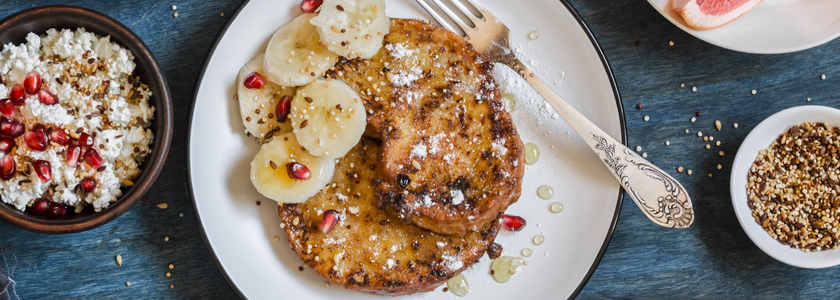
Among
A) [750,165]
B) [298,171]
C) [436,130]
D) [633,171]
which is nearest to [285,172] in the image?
[298,171]

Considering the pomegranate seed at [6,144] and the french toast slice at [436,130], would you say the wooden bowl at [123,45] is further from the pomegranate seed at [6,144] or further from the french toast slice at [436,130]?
the french toast slice at [436,130]

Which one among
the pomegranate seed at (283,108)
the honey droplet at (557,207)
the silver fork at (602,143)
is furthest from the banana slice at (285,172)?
the honey droplet at (557,207)

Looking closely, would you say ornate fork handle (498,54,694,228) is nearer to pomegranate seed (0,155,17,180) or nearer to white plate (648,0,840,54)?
white plate (648,0,840,54)

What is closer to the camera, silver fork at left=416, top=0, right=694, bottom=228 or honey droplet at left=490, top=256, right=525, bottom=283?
silver fork at left=416, top=0, right=694, bottom=228

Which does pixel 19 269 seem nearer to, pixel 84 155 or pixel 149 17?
pixel 84 155

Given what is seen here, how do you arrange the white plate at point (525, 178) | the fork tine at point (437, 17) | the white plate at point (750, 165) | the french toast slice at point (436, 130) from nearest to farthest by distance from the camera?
the french toast slice at point (436, 130) → the white plate at point (525, 178) → the fork tine at point (437, 17) → the white plate at point (750, 165)

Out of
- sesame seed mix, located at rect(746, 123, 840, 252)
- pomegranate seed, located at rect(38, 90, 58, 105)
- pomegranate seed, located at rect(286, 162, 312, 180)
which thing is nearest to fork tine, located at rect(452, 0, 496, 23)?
pomegranate seed, located at rect(286, 162, 312, 180)

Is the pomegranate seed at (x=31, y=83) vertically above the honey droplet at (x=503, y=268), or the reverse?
the pomegranate seed at (x=31, y=83)
